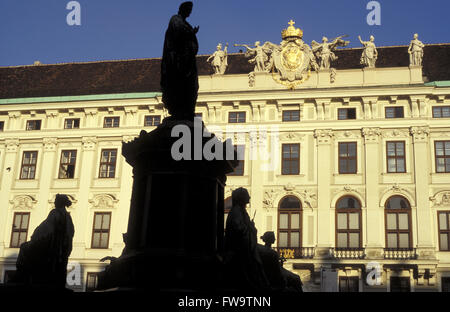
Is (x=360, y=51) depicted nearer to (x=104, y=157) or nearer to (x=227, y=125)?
(x=227, y=125)

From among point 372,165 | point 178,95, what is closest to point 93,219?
point 372,165

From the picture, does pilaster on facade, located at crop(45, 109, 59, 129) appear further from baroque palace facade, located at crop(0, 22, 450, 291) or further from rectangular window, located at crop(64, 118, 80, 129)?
rectangular window, located at crop(64, 118, 80, 129)

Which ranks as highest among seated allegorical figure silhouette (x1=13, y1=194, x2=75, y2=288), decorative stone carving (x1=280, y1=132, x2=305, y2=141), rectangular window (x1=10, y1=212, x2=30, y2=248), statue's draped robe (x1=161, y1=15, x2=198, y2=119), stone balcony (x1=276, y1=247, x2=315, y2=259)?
decorative stone carving (x1=280, y1=132, x2=305, y2=141)

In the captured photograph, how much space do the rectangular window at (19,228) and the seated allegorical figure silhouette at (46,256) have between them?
25.7m

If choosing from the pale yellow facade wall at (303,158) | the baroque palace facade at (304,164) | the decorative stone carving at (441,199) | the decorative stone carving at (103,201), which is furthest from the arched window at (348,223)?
Result: the decorative stone carving at (103,201)

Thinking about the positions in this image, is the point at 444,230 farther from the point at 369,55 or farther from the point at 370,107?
the point at 369,55

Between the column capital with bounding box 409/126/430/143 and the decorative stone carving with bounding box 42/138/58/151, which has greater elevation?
the column capital with bounding box 409/126/430/143

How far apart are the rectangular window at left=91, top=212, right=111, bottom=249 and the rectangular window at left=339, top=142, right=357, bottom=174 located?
13164 millimetres

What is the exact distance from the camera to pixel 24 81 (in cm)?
4069

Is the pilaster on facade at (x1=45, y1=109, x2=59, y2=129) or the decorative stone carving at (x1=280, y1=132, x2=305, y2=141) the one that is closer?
the decorative stone carving at (x1=280, y1=132, x2=305, y2=141)

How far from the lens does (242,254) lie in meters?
7.71

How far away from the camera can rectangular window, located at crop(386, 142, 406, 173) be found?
1225 inches

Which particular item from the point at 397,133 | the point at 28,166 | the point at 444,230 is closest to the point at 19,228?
the point at 28,166

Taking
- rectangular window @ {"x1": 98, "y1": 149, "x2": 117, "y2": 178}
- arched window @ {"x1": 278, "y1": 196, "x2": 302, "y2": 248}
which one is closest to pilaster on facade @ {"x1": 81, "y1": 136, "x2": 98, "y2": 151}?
rectangular window @ {"x1": 98, "y1": 149, "x2": 117, "y2": 178}
